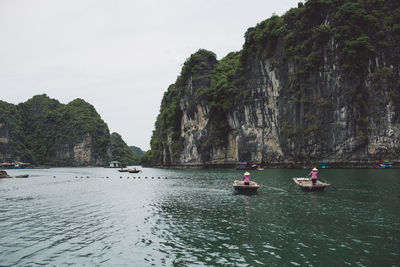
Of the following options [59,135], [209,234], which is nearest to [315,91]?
[209,234]

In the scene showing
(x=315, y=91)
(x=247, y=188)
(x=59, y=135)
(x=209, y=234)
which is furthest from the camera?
(x=59, y=135)

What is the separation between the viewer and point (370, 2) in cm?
6375

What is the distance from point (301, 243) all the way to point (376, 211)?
852cm

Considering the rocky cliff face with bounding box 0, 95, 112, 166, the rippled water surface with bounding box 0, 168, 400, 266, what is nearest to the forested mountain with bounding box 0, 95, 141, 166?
the rocky cliff face with bounding box 0, 95, 112, 166

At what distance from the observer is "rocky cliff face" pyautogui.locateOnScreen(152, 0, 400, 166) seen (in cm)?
6041

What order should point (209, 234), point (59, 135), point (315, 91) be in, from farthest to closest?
point (59, 135) < point (315, 91) < point (209, 234)

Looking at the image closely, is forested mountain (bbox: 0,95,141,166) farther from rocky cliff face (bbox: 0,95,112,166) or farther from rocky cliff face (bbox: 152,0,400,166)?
rocky cliff face (bbox: 152,0,400,166)

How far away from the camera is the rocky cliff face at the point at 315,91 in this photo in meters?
60.4

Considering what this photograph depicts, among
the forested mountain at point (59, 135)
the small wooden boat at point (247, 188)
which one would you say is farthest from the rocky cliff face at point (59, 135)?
the small wooden boat at point (247, 188)

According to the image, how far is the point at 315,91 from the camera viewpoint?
67.1m

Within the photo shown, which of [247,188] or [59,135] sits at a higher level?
[59,135]

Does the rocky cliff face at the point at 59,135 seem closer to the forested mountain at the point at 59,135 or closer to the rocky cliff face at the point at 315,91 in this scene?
the forested mountain at the point at 59,135

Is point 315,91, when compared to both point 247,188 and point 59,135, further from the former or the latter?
point 59,135

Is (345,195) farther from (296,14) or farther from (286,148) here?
(296,14)
